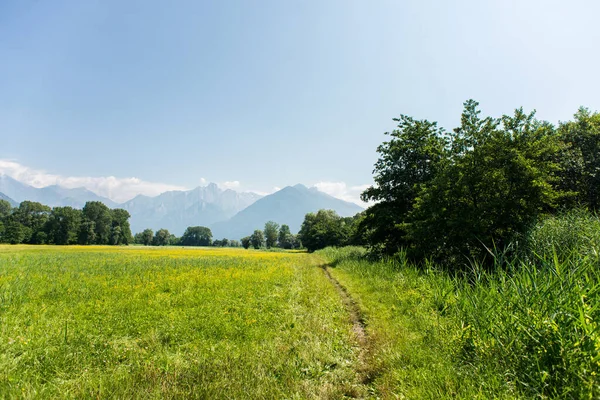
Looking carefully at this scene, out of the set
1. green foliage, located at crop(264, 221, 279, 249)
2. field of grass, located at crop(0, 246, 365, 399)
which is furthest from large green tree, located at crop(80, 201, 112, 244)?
field of grass, located at crop(0, 246, 365, 399)

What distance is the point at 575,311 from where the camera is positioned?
3.40 meters

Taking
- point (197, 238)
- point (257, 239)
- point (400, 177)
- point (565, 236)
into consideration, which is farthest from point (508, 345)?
point (197, 238)

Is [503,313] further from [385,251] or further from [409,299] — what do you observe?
[385,251]

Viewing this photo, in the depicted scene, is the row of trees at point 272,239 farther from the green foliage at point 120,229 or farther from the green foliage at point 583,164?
the green foliage at point 583,164

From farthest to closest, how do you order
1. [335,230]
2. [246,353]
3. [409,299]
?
[335,230] → [409,299] → [246,353]

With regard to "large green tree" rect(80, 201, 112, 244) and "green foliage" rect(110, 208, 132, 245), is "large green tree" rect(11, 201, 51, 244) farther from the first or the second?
"green foliage" rect(110, 208, 132, 245)

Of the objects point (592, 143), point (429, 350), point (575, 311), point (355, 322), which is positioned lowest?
point (355, 322)

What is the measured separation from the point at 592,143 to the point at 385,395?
82.0 feet

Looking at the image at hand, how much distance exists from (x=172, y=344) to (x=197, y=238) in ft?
506

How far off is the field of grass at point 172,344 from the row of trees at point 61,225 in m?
98.6

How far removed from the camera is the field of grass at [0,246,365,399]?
4070mm

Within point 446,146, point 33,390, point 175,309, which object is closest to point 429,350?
point 33,390

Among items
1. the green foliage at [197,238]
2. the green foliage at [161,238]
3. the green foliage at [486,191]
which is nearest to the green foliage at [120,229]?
the green foliage at [161,238]

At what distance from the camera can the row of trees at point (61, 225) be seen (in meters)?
77.7
